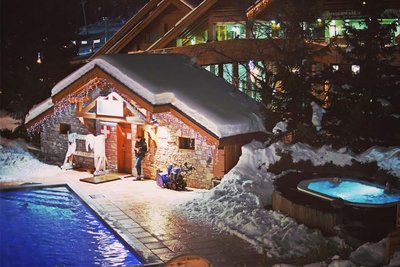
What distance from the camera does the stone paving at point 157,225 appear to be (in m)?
13.8

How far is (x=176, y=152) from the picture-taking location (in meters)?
21.8

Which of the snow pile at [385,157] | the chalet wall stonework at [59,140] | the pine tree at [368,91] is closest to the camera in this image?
the snow pile at [385,157]

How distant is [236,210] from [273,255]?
135 inches

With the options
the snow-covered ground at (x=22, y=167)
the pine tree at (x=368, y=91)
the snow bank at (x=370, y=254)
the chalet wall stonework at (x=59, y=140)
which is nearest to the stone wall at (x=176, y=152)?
the snow-covered ground at (x=22, y=167)

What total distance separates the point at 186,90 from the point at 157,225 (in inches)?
283

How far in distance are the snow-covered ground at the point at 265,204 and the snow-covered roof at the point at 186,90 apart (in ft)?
4.82

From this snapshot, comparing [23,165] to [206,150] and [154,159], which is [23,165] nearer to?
[154,159]

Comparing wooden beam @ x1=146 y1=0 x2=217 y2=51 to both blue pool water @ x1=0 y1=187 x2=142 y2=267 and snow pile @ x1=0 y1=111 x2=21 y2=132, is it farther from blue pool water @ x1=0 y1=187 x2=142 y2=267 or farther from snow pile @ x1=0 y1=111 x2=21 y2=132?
blue pool water @ x1=0 y1=187 x2=142 y2=267

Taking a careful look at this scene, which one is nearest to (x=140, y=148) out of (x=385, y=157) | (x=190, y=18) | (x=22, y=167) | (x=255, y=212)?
(x=22, y=167)

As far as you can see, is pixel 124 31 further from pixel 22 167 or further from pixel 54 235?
pixel 54 235

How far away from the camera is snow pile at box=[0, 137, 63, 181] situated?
2372 cm

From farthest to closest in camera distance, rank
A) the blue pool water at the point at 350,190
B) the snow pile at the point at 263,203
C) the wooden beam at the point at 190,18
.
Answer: the wooden beam at the point at 190,18 < the blue pool water at the point at 350,190 < the snow pile at the point at 263,203

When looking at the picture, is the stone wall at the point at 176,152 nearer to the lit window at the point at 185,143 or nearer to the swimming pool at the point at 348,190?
the lit window at the point at 185,143

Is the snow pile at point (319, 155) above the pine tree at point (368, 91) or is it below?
below
